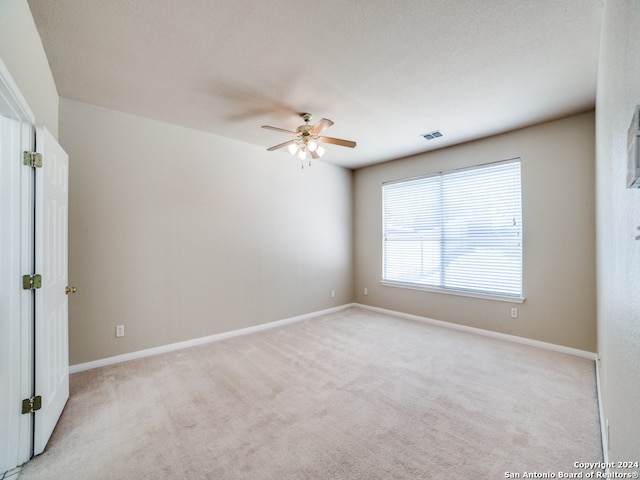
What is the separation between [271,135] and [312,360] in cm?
289

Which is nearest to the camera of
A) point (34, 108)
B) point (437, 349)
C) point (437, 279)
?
point (34, 108)

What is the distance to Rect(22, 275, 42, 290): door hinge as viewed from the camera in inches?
69.2

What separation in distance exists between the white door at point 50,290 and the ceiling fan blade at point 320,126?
6.74 ft

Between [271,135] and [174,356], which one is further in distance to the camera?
[271,135]

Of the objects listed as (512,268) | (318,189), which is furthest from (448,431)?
(318,189)

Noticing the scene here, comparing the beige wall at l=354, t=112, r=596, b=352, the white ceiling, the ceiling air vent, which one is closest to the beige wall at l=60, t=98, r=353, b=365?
the white ceiling

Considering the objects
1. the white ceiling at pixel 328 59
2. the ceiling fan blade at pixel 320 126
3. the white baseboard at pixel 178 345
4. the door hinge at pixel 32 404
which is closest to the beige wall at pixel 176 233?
the white baseboard at pixel 178 345

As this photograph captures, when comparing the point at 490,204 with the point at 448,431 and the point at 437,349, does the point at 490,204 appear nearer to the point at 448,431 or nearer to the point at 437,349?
the point at 437,349

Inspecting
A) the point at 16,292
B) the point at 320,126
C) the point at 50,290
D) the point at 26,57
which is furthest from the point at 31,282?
the point at 320,126

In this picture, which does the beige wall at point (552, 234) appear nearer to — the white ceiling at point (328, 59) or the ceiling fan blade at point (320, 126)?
the white ceiling at point (328, 59)

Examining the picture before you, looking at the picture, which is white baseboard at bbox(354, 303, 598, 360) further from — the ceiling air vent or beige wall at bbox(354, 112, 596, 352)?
the ceiling air vent

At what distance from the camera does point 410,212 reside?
→ 16.2ft

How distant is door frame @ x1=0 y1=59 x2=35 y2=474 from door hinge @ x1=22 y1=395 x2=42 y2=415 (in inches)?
1.0

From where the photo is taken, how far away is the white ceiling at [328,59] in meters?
1.83
